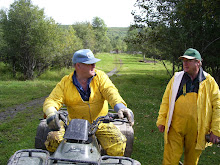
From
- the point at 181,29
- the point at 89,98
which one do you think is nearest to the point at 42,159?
the point at 89,98

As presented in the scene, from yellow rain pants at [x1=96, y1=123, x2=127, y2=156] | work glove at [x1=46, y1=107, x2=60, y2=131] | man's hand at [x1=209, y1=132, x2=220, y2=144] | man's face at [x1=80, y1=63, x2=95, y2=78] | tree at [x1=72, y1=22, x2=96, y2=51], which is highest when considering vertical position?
tree at [x1=72, y1=22, x2=96, y2=51]

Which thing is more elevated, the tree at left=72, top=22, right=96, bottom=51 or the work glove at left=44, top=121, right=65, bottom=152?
the tree at left=72, top=22, right=96, bottom=51

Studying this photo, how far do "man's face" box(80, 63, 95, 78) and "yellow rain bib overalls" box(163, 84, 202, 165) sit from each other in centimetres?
159

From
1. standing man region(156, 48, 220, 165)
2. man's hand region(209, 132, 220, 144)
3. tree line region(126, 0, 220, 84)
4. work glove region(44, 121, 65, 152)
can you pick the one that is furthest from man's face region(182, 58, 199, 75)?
tree line region(126, 0, 220, 84)

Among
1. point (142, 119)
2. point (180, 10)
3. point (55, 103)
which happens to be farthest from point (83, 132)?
point (180, 10)

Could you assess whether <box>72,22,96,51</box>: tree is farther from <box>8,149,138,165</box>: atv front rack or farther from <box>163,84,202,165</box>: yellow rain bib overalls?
<box>8,149,138,165</box>: atv front rack

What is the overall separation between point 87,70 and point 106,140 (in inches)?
39.0

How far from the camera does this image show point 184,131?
4.16 meters

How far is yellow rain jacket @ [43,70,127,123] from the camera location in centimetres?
348

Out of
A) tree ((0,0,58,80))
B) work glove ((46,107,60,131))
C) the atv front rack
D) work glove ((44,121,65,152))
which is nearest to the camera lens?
the atv front rack

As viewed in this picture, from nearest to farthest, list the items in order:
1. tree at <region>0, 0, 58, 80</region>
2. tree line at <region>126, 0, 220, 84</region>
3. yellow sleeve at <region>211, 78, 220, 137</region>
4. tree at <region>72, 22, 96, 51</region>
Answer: yellow sleeve at <region>211, 78, 220, 137</region> < tree line at <region>126, 0, 220, 84</region> < tree at <region>0, 0, 58, 80</region> < tree at <region>72, 22, 96, 51</region>

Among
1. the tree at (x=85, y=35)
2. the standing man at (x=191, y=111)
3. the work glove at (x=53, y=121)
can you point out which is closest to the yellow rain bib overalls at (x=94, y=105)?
the work glove at (x=53, y=121)

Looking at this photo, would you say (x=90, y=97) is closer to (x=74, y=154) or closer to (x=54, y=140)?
(x=54, y=140)

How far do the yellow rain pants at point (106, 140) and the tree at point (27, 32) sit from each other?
Answer: 66.4 ft
